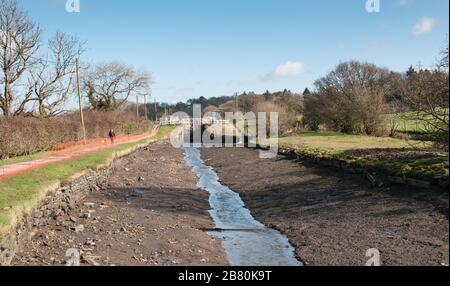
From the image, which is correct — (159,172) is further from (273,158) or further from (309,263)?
(309,263)

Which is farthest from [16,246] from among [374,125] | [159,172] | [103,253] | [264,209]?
[374,125]

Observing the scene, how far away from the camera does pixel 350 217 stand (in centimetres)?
1455

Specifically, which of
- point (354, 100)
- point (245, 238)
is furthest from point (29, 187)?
point (354, 100)

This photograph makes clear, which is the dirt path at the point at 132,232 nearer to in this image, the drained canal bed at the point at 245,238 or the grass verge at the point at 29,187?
the drained canal bed at the point at 245,238

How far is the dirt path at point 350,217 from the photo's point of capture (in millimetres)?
11047

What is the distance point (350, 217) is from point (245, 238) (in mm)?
3346

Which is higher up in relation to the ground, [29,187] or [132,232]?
[29,187]

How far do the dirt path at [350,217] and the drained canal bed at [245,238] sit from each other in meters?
0.36

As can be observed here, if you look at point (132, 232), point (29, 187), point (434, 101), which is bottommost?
point (132, 232)

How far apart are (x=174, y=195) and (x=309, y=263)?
1094 cm

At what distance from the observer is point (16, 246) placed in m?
10.9

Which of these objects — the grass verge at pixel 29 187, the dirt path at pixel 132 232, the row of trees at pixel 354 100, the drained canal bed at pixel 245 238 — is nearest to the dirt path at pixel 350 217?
the drained canal bed at pixel 245 238

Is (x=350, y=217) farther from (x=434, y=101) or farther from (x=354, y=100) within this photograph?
(x=354, y=100)

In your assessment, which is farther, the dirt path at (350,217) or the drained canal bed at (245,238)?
the drained canal bed at (245,238)
